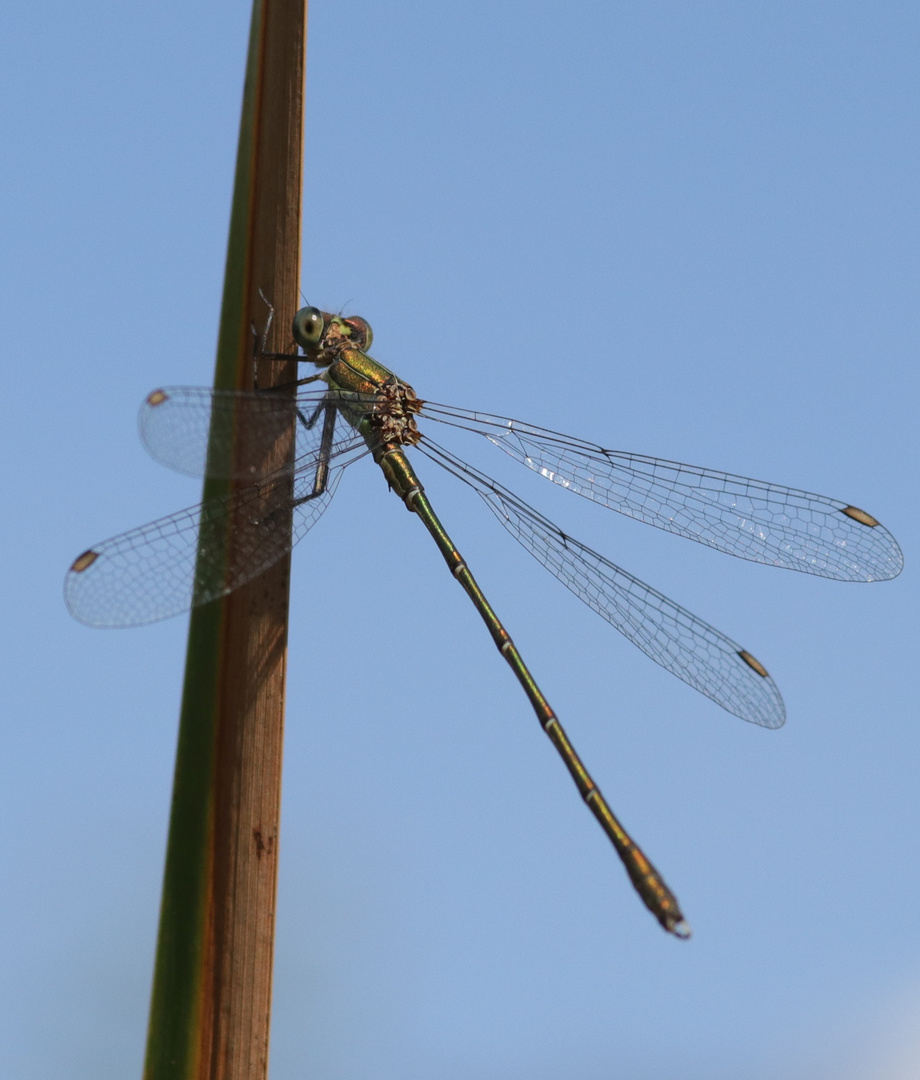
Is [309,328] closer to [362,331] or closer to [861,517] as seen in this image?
[362,331]

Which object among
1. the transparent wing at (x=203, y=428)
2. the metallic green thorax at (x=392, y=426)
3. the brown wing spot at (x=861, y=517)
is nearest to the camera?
the transparent wing at (x=203, y=428)

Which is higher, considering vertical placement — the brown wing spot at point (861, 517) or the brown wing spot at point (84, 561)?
the brown wing spot at point (861, 517)

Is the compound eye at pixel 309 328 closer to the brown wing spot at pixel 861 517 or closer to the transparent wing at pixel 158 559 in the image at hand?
the transparent wing at pixel 158 559

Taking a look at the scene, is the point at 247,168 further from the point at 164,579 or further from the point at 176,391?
the point at 164,579

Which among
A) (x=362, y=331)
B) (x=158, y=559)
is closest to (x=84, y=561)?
(x=158, y=559)

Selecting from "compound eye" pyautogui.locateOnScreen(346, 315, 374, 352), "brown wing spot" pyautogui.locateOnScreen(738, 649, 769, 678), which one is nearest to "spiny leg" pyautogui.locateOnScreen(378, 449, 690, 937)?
"compound eye" pyautogui.locateOnScreen(346, 315, 374, 352)

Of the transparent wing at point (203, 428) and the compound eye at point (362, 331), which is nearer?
the transparent wing at point (203, 428)

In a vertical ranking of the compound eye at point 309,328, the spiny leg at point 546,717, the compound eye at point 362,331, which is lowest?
the spiny leg at point 546,717

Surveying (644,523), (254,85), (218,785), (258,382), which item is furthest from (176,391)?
(644,523)

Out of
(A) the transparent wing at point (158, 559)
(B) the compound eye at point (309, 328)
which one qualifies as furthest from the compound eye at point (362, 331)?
(A) the transparent wing at point (158, 559)
